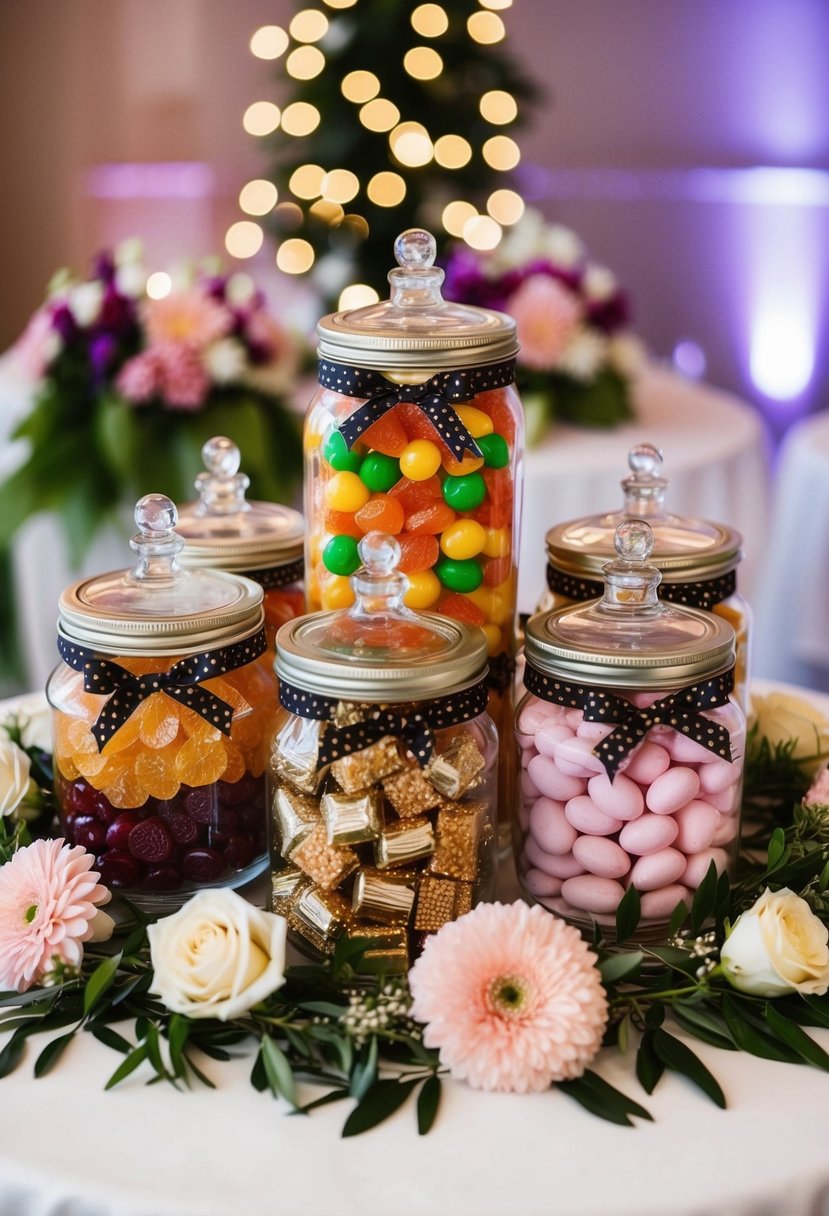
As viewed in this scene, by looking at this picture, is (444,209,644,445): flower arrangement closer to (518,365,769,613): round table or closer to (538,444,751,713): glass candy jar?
(518,365,769,613): round table

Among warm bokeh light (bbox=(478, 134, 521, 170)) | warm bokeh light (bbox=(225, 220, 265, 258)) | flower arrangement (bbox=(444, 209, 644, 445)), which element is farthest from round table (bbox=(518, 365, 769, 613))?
warm bokeh light (bbox=(225, 220, 265, 258))

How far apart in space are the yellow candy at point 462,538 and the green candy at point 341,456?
0.10 metres

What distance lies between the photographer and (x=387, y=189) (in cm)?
373

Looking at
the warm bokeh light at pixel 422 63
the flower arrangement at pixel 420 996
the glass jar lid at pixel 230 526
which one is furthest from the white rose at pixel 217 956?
the warm bokeh light at pixel 422 63

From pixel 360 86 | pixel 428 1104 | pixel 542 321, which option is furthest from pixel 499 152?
pixel 428 1104

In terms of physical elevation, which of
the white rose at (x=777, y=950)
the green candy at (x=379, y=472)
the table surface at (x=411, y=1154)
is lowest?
the table surface at (x=411, y=1154)

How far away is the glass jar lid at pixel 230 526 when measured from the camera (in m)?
1.33

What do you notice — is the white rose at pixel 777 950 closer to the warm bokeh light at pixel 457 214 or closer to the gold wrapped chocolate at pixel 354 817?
the gold wrapped chocolate at pixel 354 817

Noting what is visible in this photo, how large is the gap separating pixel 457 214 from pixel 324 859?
3.09 metres

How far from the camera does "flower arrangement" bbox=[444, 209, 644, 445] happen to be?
113 inches

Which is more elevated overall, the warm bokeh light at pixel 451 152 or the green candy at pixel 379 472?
the warm bokeh light at pixel 451 152

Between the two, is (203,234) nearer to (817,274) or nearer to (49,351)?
(817,274)

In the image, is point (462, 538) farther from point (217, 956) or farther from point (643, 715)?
point (217, 956)

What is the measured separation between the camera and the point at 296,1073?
0.97m
